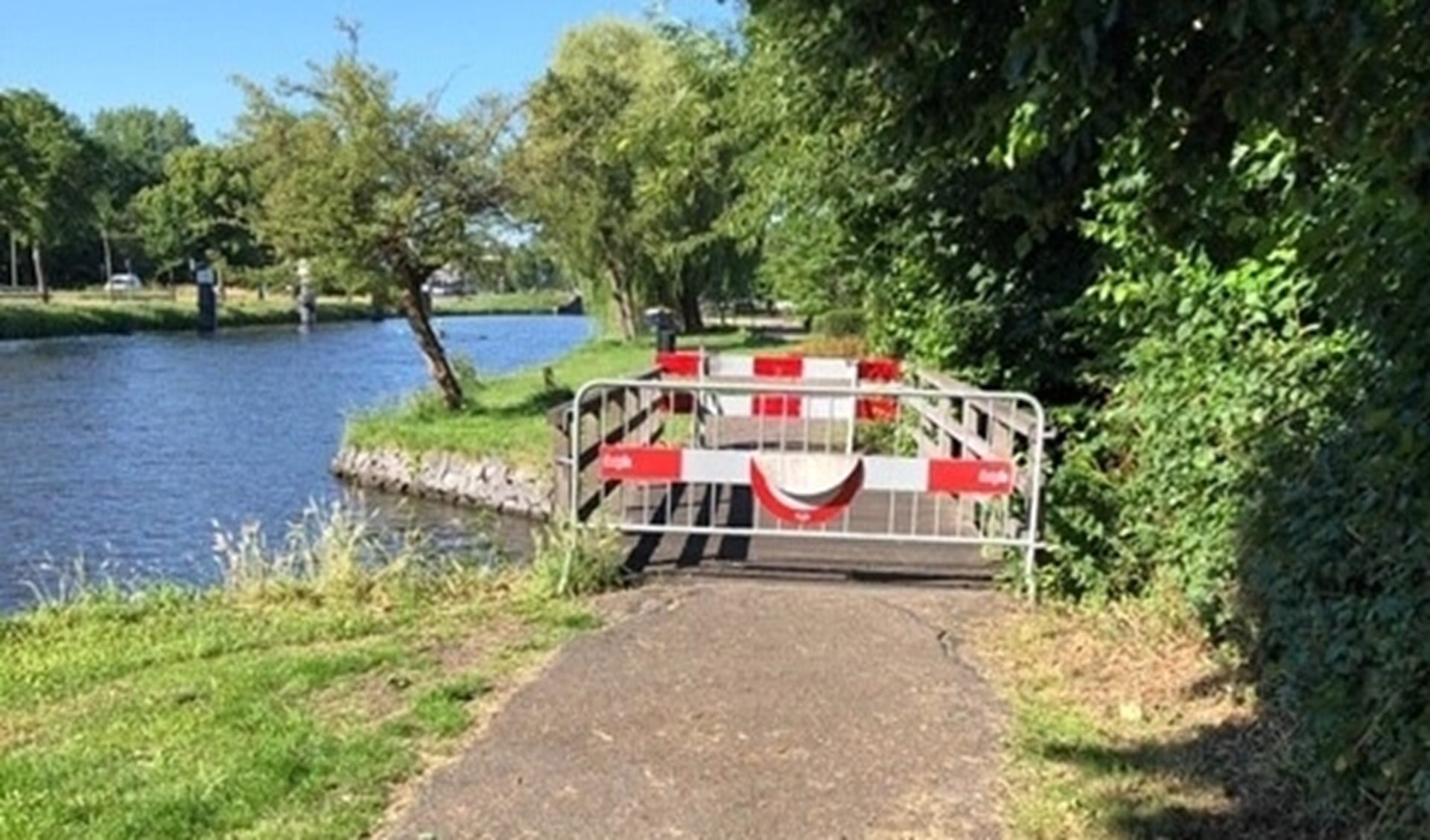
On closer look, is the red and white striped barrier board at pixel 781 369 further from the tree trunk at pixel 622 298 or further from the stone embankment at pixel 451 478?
the tree trunk at pixel 622 298

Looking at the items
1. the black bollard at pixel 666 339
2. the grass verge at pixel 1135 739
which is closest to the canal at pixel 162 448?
the black bollard at pixel 666 339

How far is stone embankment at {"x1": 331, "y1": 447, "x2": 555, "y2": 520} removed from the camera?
18828mm

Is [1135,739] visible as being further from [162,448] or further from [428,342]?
[162,448]

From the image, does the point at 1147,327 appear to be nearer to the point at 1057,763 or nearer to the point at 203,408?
the point at 1057,763

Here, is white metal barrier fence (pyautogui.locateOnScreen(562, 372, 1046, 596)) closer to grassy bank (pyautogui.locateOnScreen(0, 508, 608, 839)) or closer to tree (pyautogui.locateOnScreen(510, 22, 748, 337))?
grassy bank (pyautogui.locateOnScreen(0, 508, 608, 839))

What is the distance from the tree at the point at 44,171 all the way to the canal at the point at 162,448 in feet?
48.4

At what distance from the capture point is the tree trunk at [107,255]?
88875mm

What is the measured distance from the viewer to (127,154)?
387 feet

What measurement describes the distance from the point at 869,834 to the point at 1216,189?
2.19m

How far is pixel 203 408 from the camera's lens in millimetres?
30188

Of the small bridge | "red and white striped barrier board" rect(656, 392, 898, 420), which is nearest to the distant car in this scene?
"red and white striped barrier board" rect(656, 392, 898, 420)

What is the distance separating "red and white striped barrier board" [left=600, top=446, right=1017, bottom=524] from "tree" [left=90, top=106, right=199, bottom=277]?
268ft

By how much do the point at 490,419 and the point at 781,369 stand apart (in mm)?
9857

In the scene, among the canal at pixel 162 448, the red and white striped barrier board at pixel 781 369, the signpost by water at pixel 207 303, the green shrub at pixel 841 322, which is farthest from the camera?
the signpost by water at pixel 207 303
